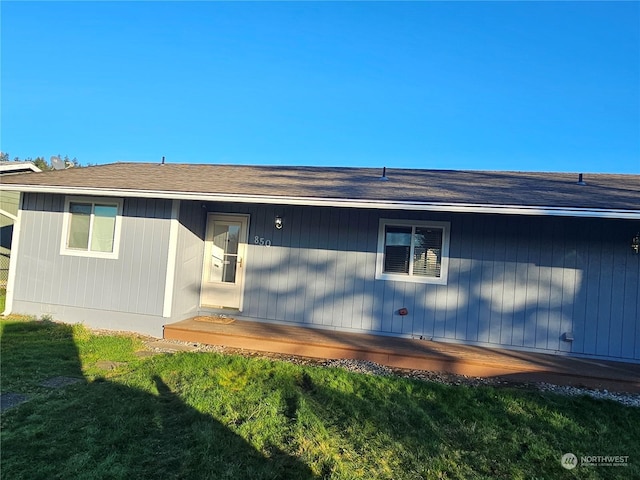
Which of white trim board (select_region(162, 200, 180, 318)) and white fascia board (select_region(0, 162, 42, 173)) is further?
white fascia board (select_region(0, 162, 42, 173))

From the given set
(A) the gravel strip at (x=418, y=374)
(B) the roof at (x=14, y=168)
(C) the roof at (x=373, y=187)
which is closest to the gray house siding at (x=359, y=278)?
(C) the roof at (x=373, y=187)

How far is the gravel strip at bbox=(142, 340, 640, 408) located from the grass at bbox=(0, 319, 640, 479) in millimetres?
378

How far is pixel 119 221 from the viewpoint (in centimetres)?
695

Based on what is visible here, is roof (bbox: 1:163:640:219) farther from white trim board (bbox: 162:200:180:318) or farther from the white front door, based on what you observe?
the white front door

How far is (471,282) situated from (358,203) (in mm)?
2450

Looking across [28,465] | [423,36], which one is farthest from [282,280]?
[423,36]

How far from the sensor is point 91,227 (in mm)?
7094

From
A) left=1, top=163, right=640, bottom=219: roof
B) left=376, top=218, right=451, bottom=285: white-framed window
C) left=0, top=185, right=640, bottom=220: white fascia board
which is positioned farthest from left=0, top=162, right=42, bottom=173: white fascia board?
left=376, top=218, right=451, bottom=285: white-framed window

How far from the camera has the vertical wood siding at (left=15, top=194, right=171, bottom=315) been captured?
265 inches

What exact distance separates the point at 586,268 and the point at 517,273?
1000 mm

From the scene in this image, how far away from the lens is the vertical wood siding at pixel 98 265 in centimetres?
674

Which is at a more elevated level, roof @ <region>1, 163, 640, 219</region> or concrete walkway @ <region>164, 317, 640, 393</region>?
roof @ <region>1, 163, 640, 219</region>

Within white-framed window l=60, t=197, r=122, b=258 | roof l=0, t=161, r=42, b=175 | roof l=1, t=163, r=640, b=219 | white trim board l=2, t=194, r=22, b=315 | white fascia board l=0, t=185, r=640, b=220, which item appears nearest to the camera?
white fascia board l=0, t=185, r=640, b=220

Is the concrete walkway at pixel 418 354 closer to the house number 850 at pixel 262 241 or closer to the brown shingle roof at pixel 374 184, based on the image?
the house number 850 at pixel 262 241
